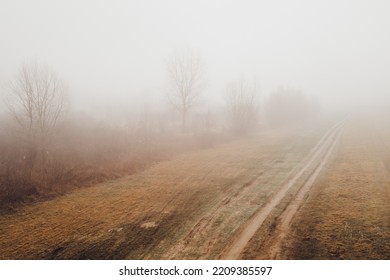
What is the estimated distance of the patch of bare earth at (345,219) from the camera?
5410mm

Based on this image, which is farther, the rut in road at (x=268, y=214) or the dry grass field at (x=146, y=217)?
the dry grass field at (x=146, y=217)

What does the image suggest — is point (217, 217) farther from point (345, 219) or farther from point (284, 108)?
point (284, 108)

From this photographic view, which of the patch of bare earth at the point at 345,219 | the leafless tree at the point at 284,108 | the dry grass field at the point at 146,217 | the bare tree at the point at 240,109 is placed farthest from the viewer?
the leafless tree at the point at 284,108

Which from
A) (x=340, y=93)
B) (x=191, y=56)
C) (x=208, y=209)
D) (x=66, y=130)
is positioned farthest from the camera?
(x=340, y=93)

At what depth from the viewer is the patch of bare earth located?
5.41 metres

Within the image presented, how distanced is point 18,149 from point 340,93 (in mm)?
150351

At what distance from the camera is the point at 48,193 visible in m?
9.88

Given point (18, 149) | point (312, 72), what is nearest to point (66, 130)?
point (18, 149)

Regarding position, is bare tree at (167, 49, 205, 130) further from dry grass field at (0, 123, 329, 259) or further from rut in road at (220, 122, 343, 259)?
rut in road at (220, 122, 343, 259)

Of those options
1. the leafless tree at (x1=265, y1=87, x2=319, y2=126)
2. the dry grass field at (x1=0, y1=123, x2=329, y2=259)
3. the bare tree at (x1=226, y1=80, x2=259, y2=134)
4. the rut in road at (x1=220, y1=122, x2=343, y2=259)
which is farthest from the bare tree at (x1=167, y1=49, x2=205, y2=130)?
the rut in road at (x1=220, y1=122, x2=343, y2=259)

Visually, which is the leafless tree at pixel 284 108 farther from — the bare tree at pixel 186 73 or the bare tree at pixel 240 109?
the bare tree at pixel 186 73

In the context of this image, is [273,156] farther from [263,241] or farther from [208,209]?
[263,241]

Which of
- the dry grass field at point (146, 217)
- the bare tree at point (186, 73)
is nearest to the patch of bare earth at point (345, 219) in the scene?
the dry grass field at point (146, 217)

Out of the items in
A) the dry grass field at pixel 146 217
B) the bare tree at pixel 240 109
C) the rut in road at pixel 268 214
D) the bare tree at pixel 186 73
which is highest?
the bare tree at pixel 186 73
